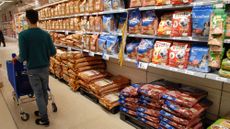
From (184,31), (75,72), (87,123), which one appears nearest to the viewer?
(184,31)

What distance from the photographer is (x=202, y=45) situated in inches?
81.7

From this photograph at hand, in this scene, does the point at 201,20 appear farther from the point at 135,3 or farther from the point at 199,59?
the point at 135,3

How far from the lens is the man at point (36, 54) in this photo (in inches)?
101

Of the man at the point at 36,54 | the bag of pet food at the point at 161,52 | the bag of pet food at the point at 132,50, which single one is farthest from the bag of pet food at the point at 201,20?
the man at the point at 36,54

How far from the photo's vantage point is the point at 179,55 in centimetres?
215

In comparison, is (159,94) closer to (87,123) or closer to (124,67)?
(87,123)

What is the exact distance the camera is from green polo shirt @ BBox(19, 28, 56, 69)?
8.35 ft

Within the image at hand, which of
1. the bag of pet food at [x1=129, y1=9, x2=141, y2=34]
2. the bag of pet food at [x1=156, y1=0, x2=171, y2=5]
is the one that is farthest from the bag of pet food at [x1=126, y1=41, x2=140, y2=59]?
the bag of pet food at [x1=156, y1=0, x2=171, y2=5]

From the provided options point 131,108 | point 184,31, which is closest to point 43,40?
point 131,108

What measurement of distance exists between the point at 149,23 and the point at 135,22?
0.25m

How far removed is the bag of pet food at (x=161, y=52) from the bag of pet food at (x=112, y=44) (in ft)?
2.70

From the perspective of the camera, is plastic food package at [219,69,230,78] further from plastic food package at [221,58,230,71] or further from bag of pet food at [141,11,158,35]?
bag of pet food at [141,11,158,35]

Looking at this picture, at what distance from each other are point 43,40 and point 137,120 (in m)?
1.77

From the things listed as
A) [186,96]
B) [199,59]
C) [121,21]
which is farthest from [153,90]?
[121,21]
